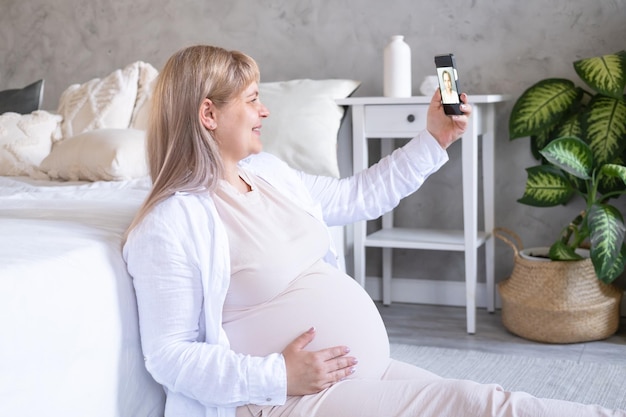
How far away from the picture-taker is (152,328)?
1366 mm

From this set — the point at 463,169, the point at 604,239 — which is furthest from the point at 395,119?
the point at 604,239

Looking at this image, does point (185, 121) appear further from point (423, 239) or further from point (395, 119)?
point (423, 239)

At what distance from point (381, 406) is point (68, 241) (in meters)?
0.61

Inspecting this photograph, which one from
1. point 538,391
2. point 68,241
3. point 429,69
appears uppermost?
point 429,69

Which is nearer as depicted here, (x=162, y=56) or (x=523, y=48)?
(x=523, y=48)

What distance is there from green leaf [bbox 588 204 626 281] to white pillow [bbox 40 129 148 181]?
144cm

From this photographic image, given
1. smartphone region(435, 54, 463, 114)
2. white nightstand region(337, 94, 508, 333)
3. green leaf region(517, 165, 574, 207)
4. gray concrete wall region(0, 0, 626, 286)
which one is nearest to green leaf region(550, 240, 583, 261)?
green leaf region(517, 165, 574, 207)

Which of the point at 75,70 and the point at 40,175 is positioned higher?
the point at 75,70

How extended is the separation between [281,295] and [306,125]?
151cm

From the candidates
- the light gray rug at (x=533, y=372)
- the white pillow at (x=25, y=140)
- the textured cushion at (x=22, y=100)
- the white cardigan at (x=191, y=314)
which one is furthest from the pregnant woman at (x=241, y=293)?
the textured cushion at (x=22, y=100)

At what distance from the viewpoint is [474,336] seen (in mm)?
2920

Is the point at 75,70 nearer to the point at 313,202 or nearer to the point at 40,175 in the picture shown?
the point at 40,175

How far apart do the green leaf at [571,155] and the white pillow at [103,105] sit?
5.02ft

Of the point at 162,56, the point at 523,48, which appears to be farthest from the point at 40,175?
the point at 523,48
